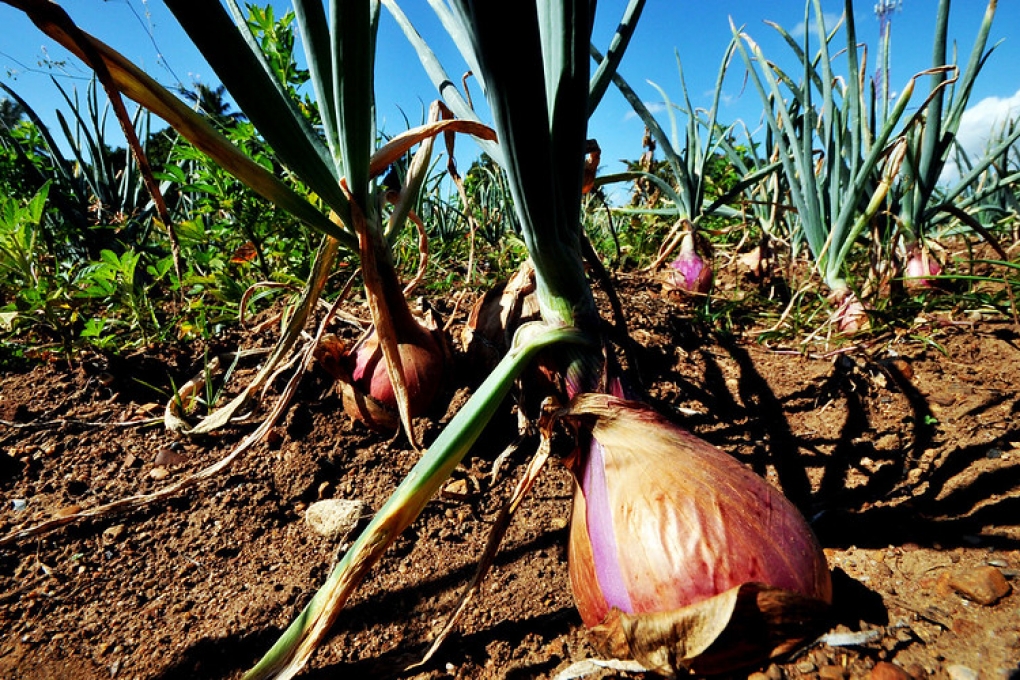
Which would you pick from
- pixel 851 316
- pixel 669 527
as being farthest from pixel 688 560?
pixel 851 316

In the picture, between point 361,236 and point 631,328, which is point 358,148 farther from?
point 631,328

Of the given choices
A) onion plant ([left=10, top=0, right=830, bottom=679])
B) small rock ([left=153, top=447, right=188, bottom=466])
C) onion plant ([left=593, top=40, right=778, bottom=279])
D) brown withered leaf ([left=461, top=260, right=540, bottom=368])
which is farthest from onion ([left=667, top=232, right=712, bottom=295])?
small rock ([left=153, top=447, right=188, bottom=466])

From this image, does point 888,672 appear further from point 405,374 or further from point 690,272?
point 690,272

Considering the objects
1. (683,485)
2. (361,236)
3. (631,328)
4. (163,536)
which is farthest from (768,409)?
(163,536)

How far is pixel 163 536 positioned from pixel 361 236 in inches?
23.9

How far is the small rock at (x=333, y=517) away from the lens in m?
0.89

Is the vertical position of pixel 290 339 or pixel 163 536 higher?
pixel 290 339

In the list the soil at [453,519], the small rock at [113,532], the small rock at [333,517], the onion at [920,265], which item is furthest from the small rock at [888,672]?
the onion at [920,265]

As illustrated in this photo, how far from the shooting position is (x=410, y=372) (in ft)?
3.24

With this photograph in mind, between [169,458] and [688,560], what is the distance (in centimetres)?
95

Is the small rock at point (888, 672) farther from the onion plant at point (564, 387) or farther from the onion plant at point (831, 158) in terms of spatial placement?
the onion plant at point (831, 158)

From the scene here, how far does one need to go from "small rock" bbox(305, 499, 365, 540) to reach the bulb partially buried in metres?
0.43

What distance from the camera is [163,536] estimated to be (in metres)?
0.88

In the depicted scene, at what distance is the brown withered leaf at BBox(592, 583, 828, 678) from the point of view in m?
0.52
